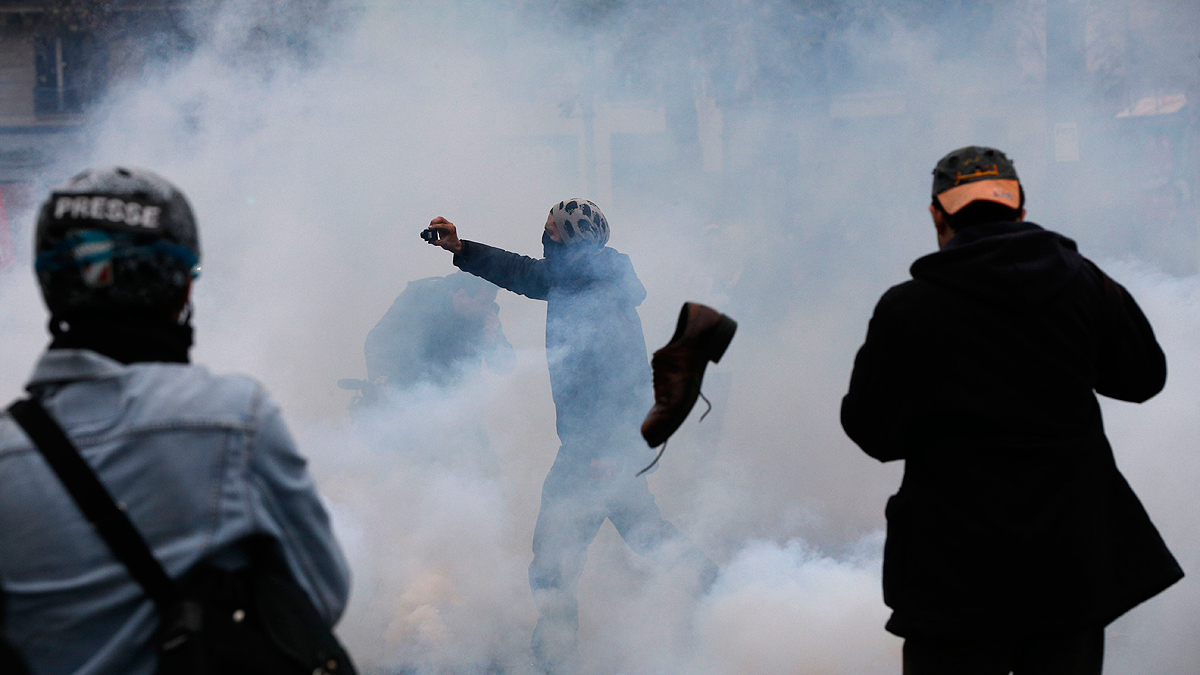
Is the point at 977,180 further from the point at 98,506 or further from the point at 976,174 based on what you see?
the point at 98,506

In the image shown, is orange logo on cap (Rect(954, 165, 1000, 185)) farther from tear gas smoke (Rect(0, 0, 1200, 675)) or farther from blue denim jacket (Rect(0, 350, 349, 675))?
tear gas smoke (Rect(0, 0, 1200, 675))

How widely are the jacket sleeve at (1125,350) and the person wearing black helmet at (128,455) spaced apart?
159 cm

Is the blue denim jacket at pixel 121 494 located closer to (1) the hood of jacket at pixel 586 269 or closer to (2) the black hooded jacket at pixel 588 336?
(2) the black hooded jacket at pixel 588 336

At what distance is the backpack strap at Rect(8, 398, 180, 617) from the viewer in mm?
1098

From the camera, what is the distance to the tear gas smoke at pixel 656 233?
361cm

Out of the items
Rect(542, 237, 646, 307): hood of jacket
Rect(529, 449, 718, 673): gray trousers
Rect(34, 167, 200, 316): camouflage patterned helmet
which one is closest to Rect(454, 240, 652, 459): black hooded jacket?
Rect(542, 237, 646, 307): hood of jacket

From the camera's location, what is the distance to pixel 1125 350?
74.3 inches

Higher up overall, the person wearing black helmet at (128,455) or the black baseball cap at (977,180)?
the black baseball cap at (977,180)

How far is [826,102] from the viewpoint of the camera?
9250mm

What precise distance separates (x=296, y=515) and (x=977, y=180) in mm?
1537

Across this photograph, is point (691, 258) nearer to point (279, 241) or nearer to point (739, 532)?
point (279, 241)

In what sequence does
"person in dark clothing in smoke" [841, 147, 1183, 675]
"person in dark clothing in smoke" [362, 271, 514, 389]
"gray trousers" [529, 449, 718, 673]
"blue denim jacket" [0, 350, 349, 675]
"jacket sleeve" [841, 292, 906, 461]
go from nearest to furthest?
"blue denim jacket" [0, 350, 349, 675]
"person in dark clothing in smoke" [841, 147, 1183, 675]
"jacket sleeve" [841, 292, 906, 461]
"gray trousers" [529, 449, 718, 673]
"person in dark clothing in smoke" [362, 271, 514, 389]

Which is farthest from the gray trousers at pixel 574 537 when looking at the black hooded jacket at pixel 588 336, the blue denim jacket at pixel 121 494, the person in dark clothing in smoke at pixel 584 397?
the blue denim jacket at pixel 121 494

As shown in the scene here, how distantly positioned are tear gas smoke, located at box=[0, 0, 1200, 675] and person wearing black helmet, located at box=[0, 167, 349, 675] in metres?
2.26
